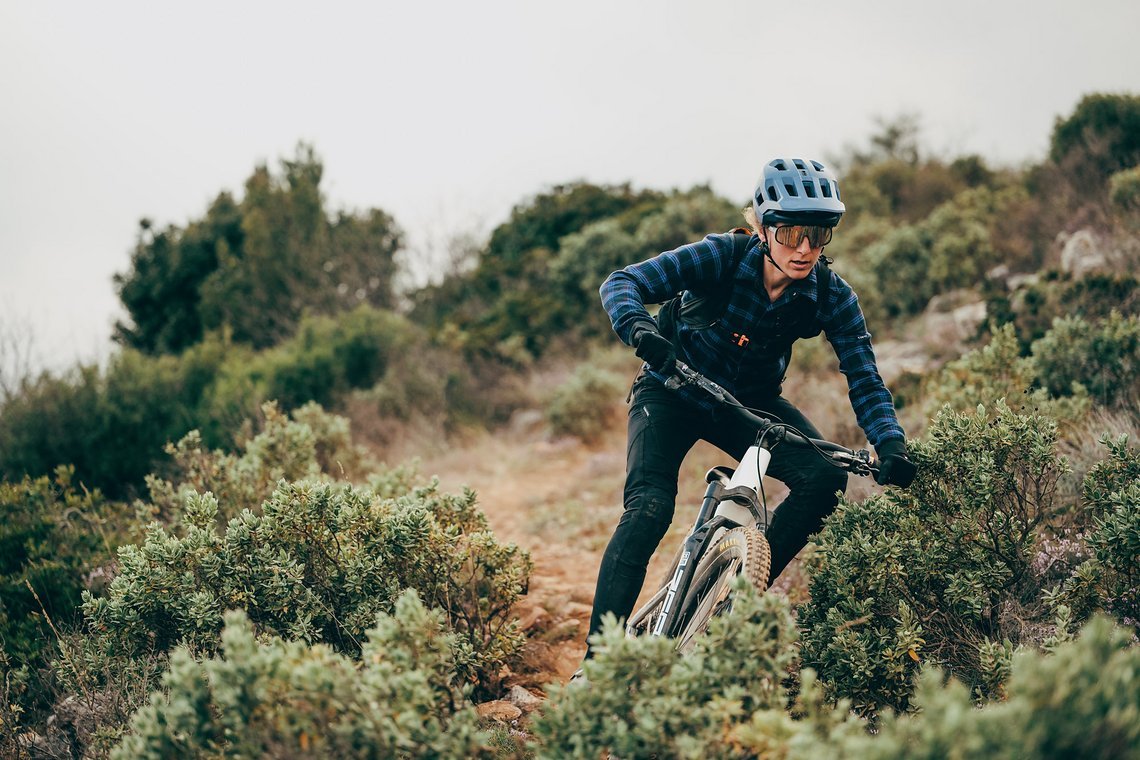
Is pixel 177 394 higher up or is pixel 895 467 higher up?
pixel 177 394

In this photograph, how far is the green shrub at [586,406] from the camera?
11.6 meters

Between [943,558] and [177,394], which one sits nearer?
[943,558]

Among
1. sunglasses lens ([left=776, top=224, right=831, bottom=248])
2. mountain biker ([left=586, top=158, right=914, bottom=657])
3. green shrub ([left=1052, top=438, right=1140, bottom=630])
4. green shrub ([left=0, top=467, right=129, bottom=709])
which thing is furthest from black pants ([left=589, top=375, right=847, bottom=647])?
green shrub ([left=0, top=467, right=129, bottom=709])

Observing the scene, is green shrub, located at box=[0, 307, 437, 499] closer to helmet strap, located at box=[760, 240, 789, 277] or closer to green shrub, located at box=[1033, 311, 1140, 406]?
helmet strap, located at box=[760, 240, 789, 277]

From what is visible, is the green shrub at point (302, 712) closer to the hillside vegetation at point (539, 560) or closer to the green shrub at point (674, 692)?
the hillside vegetation at point (539, 560)

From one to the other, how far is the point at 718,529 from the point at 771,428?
1.54 feet

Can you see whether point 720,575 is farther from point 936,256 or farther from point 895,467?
point 936,256

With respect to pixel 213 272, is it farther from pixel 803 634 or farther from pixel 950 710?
pixel 950 710

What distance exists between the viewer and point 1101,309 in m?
8.07

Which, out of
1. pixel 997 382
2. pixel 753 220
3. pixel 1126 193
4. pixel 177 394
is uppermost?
pixel 1126 193

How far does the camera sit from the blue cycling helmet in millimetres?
3572

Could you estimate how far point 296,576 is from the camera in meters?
3.95

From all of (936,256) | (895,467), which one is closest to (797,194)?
(895,467)

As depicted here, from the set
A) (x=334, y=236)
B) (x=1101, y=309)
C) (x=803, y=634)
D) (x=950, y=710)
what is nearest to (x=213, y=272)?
(x=334, y=236)
